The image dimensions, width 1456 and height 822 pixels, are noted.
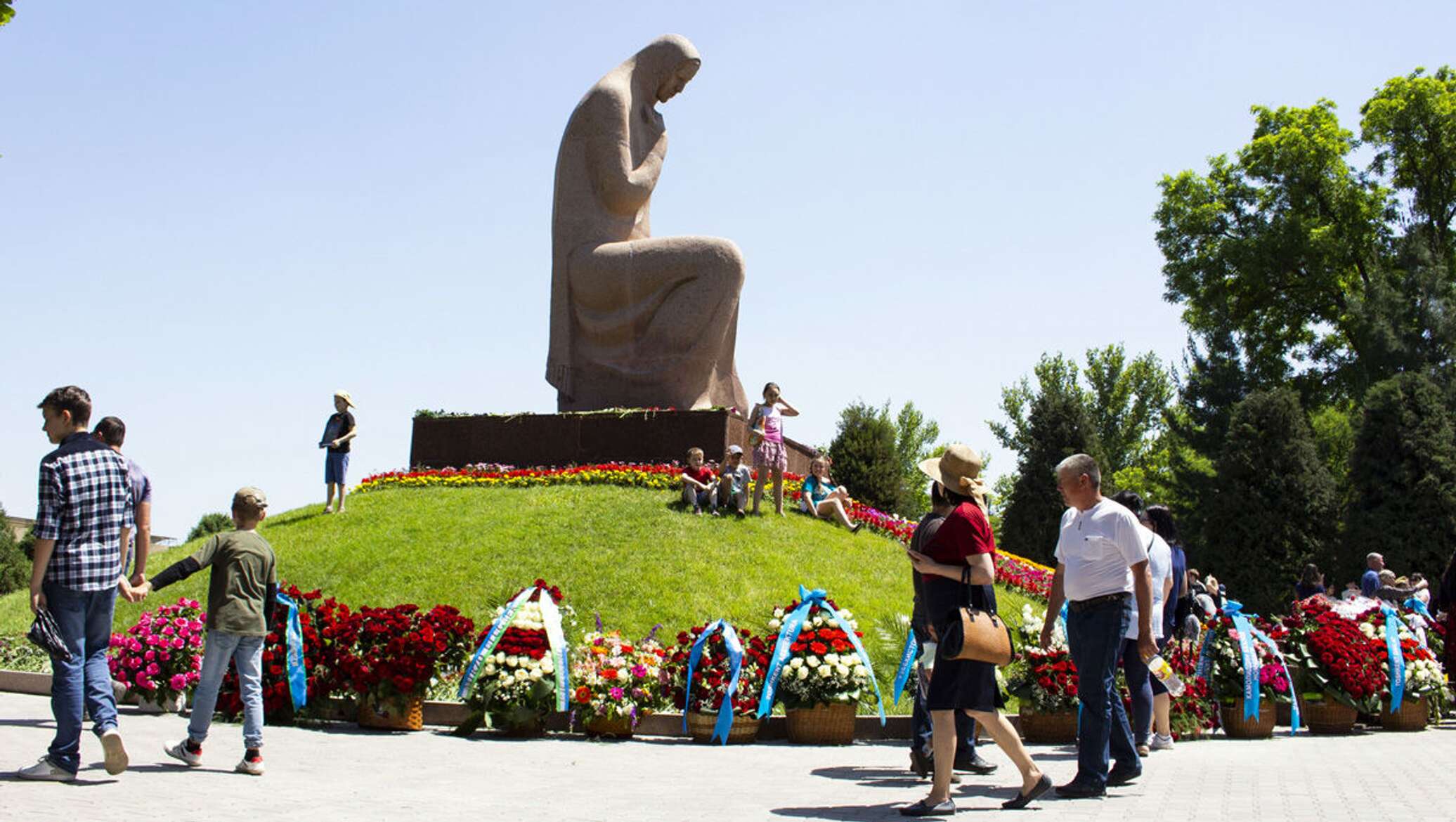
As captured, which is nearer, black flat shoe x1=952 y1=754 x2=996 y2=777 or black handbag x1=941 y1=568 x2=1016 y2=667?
black handbag x1=941 y1=568 x2=1016 y2=667

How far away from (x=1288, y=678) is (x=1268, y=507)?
1852 cm

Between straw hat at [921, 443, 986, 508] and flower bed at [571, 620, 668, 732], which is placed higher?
straw hat at [921, 443, 986, 508]

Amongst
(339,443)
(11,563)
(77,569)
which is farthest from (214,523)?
(77,569)

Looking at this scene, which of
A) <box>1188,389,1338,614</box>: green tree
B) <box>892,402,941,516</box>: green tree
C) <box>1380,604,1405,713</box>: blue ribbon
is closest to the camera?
<box>1380,604,1405,713</box>: blue ribbon

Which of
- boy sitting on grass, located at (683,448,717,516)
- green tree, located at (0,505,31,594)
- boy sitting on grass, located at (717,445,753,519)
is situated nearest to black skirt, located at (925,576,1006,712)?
boy sitting on grass, located at (683,448,717,516)

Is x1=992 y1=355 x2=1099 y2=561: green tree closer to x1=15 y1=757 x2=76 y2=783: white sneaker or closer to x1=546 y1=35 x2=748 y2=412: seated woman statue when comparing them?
x1=546 y1=35 x2=748 y2=412: seated woman statue

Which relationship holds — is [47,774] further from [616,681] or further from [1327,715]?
[1327,715]

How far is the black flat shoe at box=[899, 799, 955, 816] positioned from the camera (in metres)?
5.45

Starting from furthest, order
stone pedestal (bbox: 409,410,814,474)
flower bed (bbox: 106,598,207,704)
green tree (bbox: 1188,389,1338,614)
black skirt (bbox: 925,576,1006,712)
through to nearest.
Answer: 1. green tree (bbox: 1188,389,1338,614)
2. stone pedestal (bbox: 409,410,814,474)
3. flower bed (bbox: 106,598,207,704)
4. black skirt (bbox: 925,576,1006,712)

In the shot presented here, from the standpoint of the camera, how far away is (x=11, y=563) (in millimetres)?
30781

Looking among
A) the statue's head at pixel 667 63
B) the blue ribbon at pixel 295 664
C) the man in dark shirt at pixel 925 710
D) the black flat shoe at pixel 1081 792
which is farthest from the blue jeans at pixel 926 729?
the statue's head at pixel 667 63

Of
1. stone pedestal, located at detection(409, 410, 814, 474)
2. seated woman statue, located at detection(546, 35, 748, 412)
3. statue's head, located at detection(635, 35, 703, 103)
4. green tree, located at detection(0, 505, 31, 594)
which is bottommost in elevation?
green tree, located at detection(0, 505, 31, 594)

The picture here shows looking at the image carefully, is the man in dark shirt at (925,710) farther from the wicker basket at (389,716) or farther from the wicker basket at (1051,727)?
the wicker basket at (389,716)

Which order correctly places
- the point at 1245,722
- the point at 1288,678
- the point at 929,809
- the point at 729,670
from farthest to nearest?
the point at 1288,678
the point at 1245,722
the point at 729,670
the point at 929,809
